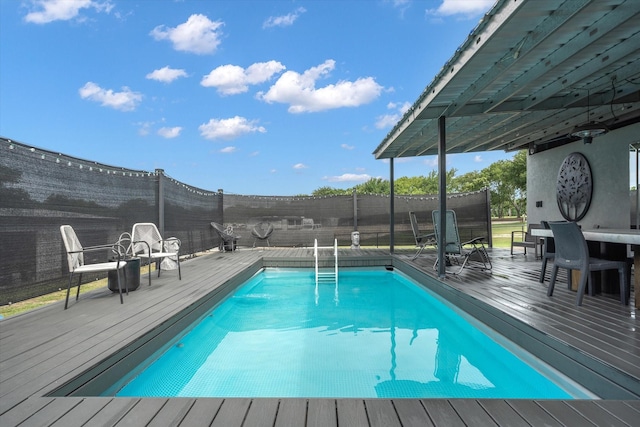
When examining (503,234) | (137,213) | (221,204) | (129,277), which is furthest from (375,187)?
(129,277)

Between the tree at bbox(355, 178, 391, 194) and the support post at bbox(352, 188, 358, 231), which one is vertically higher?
the tree at bbox(355, 178, 391, 194)

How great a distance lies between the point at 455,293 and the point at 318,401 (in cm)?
279

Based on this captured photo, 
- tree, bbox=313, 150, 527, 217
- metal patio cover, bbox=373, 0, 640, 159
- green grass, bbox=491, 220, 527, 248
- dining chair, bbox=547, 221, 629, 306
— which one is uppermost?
tree, bbox=313, 150, 527, 217

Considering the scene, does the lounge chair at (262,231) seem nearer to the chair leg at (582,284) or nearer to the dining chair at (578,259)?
the dining chair at (578,259)

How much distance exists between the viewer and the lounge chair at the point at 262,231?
30.8 ft

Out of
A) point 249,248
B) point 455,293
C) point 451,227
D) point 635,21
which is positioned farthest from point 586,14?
point 249,248

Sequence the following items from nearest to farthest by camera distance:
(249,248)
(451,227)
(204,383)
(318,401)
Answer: (318,401)
(204,383)
(451,227)
(249,248)

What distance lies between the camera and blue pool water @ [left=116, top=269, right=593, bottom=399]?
2404 mm

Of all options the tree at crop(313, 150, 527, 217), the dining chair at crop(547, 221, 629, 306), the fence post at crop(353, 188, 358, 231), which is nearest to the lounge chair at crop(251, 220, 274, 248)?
the fence post at crop(353, 188, 358, 231)

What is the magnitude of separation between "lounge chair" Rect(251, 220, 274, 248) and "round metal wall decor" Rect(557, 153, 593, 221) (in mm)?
6646

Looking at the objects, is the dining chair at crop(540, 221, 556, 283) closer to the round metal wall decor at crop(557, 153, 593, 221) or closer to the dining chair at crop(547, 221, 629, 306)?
the dining chair at crop(547, 221, 629, 306)

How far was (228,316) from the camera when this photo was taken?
14.0 feet

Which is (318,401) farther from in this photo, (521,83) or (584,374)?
(521,83)

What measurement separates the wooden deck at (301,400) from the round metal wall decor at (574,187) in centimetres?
376
